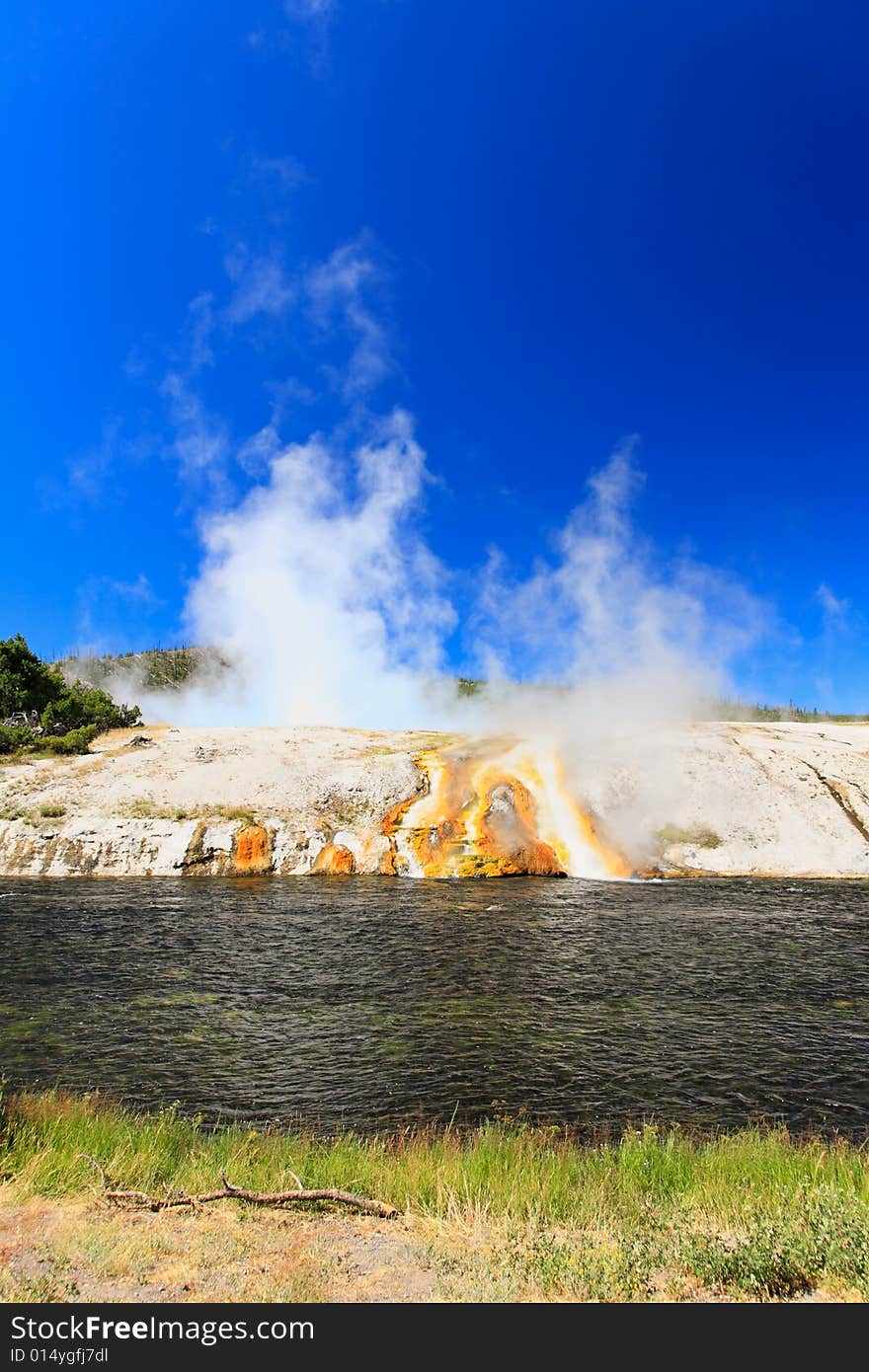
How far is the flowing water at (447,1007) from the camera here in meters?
13.3

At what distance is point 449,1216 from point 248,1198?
2.52m

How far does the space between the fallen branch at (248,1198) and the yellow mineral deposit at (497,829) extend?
29839 mm

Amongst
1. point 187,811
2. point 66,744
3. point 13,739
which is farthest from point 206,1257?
point 13,739

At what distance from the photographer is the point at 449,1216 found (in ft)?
27.9

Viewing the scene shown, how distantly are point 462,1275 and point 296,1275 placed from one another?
1.65 m

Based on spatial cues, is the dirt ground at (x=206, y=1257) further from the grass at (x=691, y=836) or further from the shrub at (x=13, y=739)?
the shrub at (x=13, y=739)

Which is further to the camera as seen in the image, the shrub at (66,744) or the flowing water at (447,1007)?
the shrub at (66,744)

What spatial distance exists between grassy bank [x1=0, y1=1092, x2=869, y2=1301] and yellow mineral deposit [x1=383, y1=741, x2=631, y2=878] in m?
27.3

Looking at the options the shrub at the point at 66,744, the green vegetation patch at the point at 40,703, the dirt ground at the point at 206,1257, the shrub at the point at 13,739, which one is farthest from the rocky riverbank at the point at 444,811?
the dirt ground at the point at 206,1257

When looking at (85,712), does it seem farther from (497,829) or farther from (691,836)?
(691,836)

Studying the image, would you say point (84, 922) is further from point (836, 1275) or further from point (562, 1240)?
point (836, 1275)

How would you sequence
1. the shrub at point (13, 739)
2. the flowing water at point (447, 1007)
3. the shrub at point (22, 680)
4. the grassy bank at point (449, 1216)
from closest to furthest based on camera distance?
the grassy bank at point (449, 1216) → the flowing water at point (447, 1007) → the shrub at point (13, 739) → the shrub at point (22, 680)

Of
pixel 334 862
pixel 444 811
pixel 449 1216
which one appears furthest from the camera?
pixel 444 811

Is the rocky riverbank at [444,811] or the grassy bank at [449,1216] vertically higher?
the rocky riverbank at [444,811]
